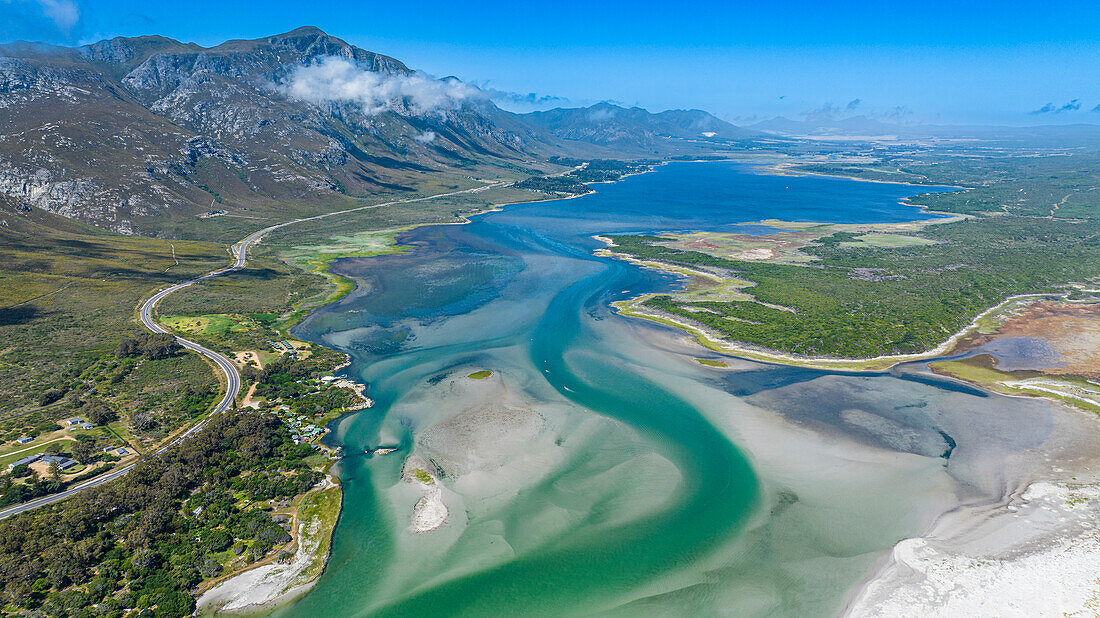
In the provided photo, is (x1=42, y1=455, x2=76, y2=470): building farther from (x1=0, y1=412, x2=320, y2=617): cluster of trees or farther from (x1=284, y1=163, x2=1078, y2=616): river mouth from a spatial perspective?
(x1=284, y1=163, x2=1078, y2=616): river mouth

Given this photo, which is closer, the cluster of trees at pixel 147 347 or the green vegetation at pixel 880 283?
the cluster of trees at pixel 147 347

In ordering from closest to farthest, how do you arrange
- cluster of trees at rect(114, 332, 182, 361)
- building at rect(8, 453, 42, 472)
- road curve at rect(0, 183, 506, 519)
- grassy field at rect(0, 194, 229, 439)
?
road curve at rect(0, 183, 506, 519)
building at rect(8, 453, 42, 472)
grassy field at rect(0, 194, 229, 439)
cluster of trees at rect(114, 332, 182, 361)

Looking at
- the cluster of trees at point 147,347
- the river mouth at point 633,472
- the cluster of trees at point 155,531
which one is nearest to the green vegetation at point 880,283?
the river mouth at point 633,472

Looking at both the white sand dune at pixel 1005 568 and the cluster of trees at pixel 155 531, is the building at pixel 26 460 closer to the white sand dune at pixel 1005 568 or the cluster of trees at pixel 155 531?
the cluster of trees at pixel 155 531

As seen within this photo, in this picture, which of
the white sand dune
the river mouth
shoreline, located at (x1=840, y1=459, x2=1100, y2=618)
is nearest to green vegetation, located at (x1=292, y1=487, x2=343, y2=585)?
the river mouth

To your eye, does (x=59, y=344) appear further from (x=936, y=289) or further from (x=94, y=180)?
(x=936, y=289)

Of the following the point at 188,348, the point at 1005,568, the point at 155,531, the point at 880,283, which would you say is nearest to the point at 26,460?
the point at 155,531
